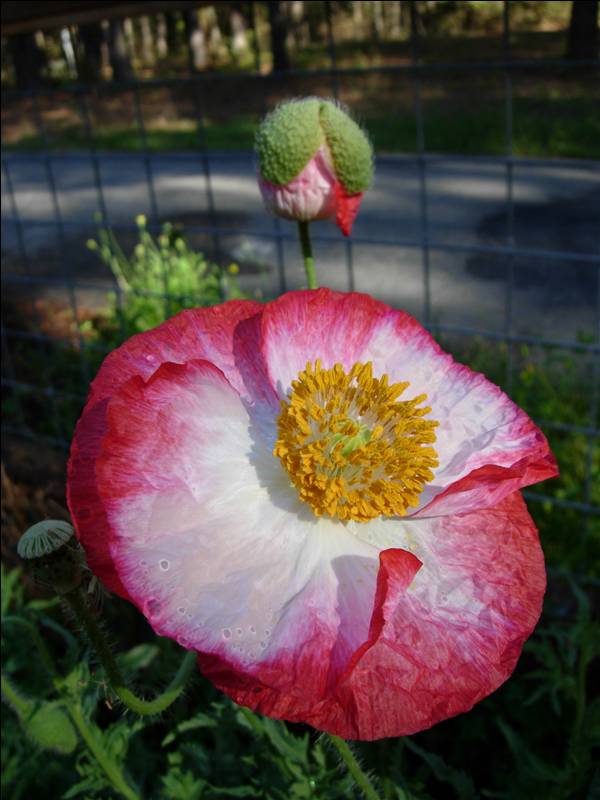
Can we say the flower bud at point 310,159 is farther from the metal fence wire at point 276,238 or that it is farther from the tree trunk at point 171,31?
the tree trunk at point 171,31

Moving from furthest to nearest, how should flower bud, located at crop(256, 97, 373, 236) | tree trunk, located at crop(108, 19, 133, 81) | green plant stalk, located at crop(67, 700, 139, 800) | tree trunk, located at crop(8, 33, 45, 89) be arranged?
tree trunk, located at crop(8, 33, 45, 89) → tree trunk, located at crop(108, 19, 133, 81) → green plant stalk, located at crop(67, 700, 139, 800) → flower bud, located at crop(256, 97, 373, 236)

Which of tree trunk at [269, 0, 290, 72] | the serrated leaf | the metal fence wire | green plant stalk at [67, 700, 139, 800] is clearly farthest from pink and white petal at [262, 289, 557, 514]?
tree trunk at [269, 0, 290, 72]

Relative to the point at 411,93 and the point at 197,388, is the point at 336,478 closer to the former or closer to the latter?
the point at 197,388

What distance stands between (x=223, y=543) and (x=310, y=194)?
1.40ft

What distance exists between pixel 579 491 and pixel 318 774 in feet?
5.01

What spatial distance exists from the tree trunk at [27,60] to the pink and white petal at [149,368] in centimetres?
208

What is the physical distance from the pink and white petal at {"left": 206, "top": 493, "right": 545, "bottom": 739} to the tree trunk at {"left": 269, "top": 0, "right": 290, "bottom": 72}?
1589 mm

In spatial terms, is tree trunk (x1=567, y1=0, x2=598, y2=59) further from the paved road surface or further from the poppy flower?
the paved road surface

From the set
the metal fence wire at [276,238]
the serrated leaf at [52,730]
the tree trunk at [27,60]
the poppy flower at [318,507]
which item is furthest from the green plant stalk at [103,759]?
the tree trunk at [27,60]

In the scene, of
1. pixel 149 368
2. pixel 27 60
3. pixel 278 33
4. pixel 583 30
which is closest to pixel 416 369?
pixel 149 368

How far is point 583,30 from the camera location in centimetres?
175

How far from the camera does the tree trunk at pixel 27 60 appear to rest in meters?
2.61

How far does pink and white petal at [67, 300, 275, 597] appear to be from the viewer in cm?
67

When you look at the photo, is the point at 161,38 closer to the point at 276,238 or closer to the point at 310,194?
the point at 276,238
